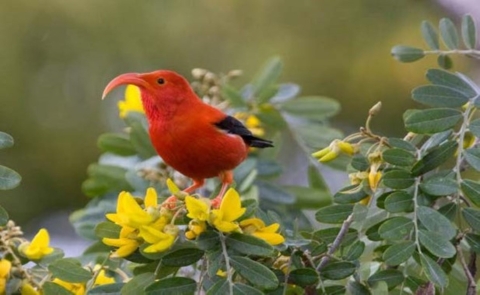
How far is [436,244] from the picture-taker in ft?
5.11

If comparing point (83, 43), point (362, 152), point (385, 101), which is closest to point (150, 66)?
point (83, 43)

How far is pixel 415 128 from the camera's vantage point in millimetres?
1680

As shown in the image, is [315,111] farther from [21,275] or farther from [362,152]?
[21,275]

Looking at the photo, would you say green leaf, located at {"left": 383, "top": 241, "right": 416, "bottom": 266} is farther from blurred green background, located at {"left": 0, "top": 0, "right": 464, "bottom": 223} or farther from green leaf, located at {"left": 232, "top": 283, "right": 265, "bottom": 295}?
blurred green background, located at {"left": 0, "top": 0, "right": 464, "bottom": 223}

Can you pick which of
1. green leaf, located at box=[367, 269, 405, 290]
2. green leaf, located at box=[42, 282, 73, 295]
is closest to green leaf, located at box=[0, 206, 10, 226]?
green leaf, located at box=[42, 282, 73, 295]

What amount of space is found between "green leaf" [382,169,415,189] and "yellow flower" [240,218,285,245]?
0.21 meters

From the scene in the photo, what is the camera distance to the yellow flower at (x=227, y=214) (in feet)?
5.07

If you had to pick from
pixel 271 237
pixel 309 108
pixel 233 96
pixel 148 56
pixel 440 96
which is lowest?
pixel 148 56

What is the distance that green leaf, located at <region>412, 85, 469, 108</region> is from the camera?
175 cm

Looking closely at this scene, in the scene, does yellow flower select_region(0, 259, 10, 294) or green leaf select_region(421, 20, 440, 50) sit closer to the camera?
yellow flower select_region(0, 259, 10, 294)

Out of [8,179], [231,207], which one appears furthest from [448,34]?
[8,179]

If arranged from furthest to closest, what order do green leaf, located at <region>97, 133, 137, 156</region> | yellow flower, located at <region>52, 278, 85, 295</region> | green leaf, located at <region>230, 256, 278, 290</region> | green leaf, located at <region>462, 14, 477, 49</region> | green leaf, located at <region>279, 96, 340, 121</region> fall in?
green leaf, located at <region>279, 96, 340, 121</region> < green leaf, located at <region>97, 133, 137, 156</region> < green leaf, located at <region>462, 14, 477, 49</region> < yellow flower, located at <region>52, 278, 85, 295</region> < green leaf, located at <region>230, 256, 278, 290</region>

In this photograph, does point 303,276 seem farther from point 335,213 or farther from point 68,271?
point 68,271

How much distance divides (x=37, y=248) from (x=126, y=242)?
0.28 meters
